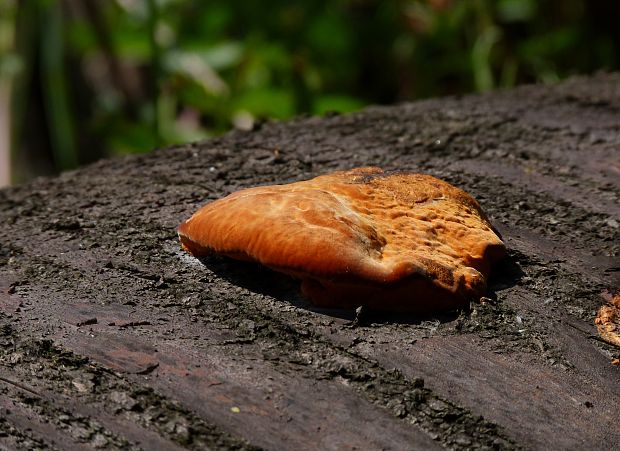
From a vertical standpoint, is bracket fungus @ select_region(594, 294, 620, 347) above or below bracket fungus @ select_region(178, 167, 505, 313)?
below

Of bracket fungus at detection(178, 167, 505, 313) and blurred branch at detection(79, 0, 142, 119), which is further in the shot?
blurred branch at detection(79, 0, 142, 119)

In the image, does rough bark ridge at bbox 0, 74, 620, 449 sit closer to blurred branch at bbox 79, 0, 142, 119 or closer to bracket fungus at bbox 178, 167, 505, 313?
bracket fungus at bbox 178, 167, 505, 313

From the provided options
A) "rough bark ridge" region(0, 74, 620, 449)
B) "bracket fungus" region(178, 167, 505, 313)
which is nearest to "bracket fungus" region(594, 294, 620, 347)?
"rough bark ridge" region(0, 74, 620, 449)

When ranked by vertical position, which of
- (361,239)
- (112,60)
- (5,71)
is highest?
(361,239)

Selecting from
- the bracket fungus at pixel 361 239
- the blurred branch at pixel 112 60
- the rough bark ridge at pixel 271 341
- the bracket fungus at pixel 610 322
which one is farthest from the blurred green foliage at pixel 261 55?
the bracket fungus at pixel 610 322

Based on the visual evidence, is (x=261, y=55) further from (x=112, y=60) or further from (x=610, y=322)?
(x=610, y=322)

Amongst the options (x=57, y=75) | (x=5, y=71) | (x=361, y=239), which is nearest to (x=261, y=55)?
(x=57, y=75)
